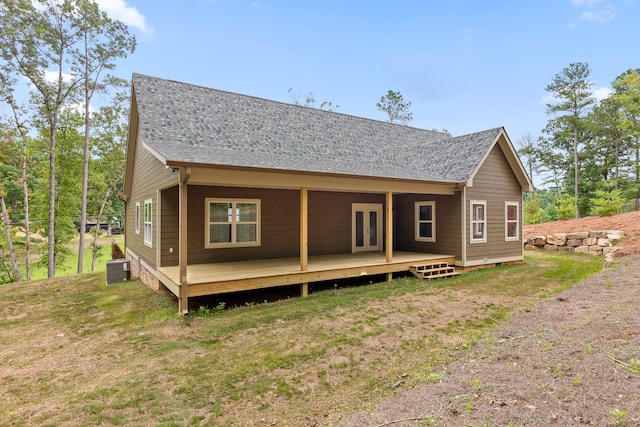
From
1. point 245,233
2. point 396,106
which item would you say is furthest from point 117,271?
point 396,106

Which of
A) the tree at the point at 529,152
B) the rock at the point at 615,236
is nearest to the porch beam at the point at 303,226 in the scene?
the rock at the point at 615,236

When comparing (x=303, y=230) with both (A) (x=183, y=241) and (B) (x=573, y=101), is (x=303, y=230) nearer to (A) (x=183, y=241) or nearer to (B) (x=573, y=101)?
(A) (x=183, y=241)

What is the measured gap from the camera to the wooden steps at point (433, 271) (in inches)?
378

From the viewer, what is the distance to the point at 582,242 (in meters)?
13.7

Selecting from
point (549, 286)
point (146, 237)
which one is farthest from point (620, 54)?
point (146, 237)

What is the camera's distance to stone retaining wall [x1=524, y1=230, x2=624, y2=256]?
12.6 meters

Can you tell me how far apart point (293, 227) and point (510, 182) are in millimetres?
7689

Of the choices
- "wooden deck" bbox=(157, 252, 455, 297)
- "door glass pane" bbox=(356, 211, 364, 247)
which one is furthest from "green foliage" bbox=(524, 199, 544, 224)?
"door glass pane" bbox=(356, 211, 364, 247)

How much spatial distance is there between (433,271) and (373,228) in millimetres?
2875

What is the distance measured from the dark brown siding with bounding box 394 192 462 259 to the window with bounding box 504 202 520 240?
229cm

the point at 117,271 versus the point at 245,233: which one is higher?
the point at 245,233

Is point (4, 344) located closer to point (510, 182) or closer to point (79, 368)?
point (79, 368)

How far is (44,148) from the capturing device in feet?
54.8

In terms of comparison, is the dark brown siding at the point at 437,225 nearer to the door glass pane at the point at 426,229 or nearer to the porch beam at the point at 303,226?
the door glass pane at the point at 426,229
